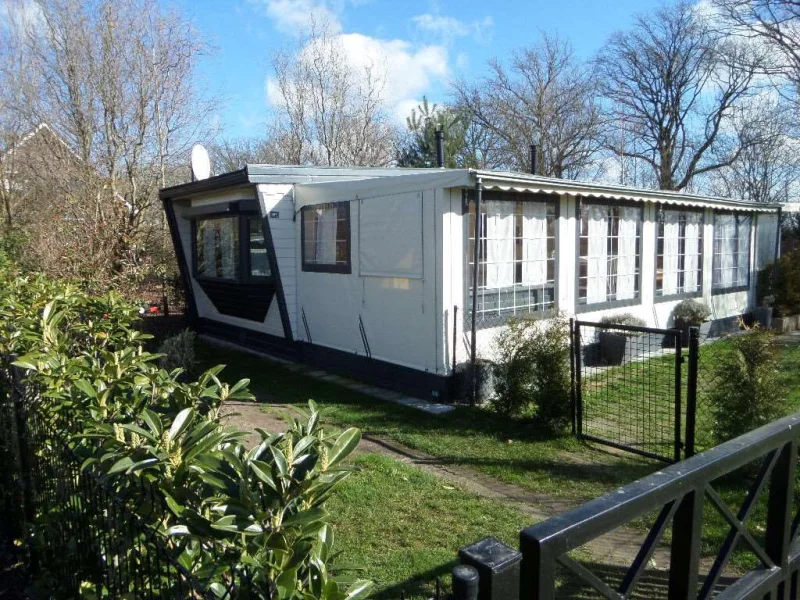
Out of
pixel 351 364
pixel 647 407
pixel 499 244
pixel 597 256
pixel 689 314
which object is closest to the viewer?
pixel 647 407

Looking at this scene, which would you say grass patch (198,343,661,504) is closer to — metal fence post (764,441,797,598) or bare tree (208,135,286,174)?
metal fence post (764,441,797,598)

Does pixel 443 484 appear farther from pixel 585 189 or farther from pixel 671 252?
pixel 671 252

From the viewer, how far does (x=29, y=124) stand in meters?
16.0

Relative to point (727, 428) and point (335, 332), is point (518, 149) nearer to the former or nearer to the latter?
point (335, 332)

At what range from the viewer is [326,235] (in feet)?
31.6

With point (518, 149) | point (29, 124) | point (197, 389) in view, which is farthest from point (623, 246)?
point (518, 149)

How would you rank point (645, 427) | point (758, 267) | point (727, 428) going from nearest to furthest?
point (727, 428) → point (645, 427) → point (758, 267)

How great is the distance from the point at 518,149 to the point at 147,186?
60.9ft

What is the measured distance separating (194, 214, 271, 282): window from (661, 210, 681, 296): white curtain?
279 inches

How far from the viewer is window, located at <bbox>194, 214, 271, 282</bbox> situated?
34.8ft

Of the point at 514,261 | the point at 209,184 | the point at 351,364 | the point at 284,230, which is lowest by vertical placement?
the point at 351,364

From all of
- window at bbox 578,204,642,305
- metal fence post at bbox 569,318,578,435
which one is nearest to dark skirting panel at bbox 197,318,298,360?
window at bbox 578,204,642,305

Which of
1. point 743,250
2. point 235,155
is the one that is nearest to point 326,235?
point 743,250

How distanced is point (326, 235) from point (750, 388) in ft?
20.1
